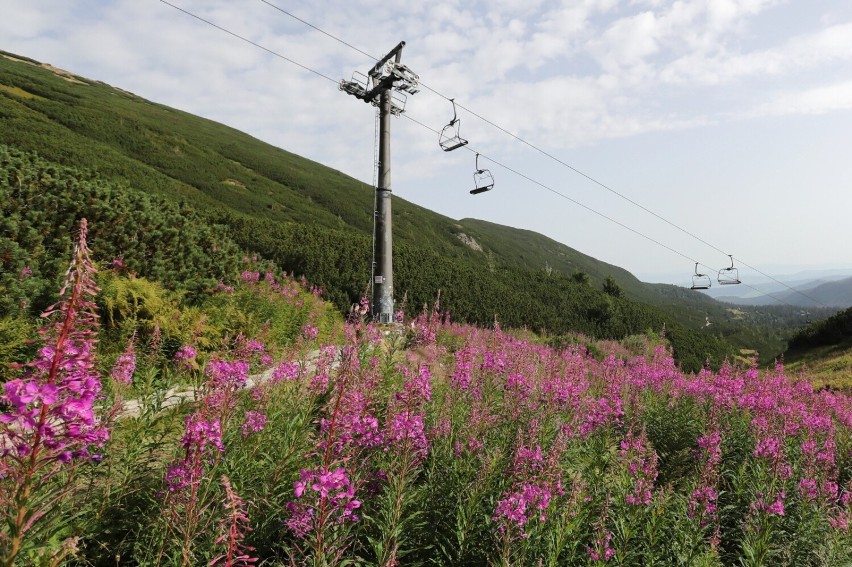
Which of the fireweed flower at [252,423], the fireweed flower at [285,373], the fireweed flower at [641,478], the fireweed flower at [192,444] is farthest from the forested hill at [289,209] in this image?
the fireweed flower at [641,478]

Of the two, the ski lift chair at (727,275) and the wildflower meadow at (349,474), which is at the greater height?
the ski lift chair at (727,275)

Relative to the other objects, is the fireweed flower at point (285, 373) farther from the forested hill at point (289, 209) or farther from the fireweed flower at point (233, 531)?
A: the forested hill at point (289, 209)

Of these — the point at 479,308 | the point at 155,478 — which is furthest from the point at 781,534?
the point at 479,308

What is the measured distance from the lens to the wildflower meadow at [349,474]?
5.76 feet

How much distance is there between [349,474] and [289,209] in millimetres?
44612

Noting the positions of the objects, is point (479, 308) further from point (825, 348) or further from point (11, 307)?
point (825, 348)

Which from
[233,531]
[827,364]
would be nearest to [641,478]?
[233,531]

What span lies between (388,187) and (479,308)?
33.0ft

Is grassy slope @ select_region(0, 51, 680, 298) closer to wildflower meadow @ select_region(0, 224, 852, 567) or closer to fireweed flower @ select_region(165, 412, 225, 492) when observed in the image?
wildflower meadow @ select_region(0, 224, 852, 567)

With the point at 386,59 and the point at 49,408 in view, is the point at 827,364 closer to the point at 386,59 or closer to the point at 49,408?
the point at 386,59

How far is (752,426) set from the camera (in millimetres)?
6539

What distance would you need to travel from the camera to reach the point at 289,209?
44.6m

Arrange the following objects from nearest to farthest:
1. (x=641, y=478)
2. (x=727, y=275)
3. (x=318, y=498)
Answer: (x=318, y=498), (x=641, y=478), (x=727, y=275)

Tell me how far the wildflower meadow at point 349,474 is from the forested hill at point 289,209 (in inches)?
336
